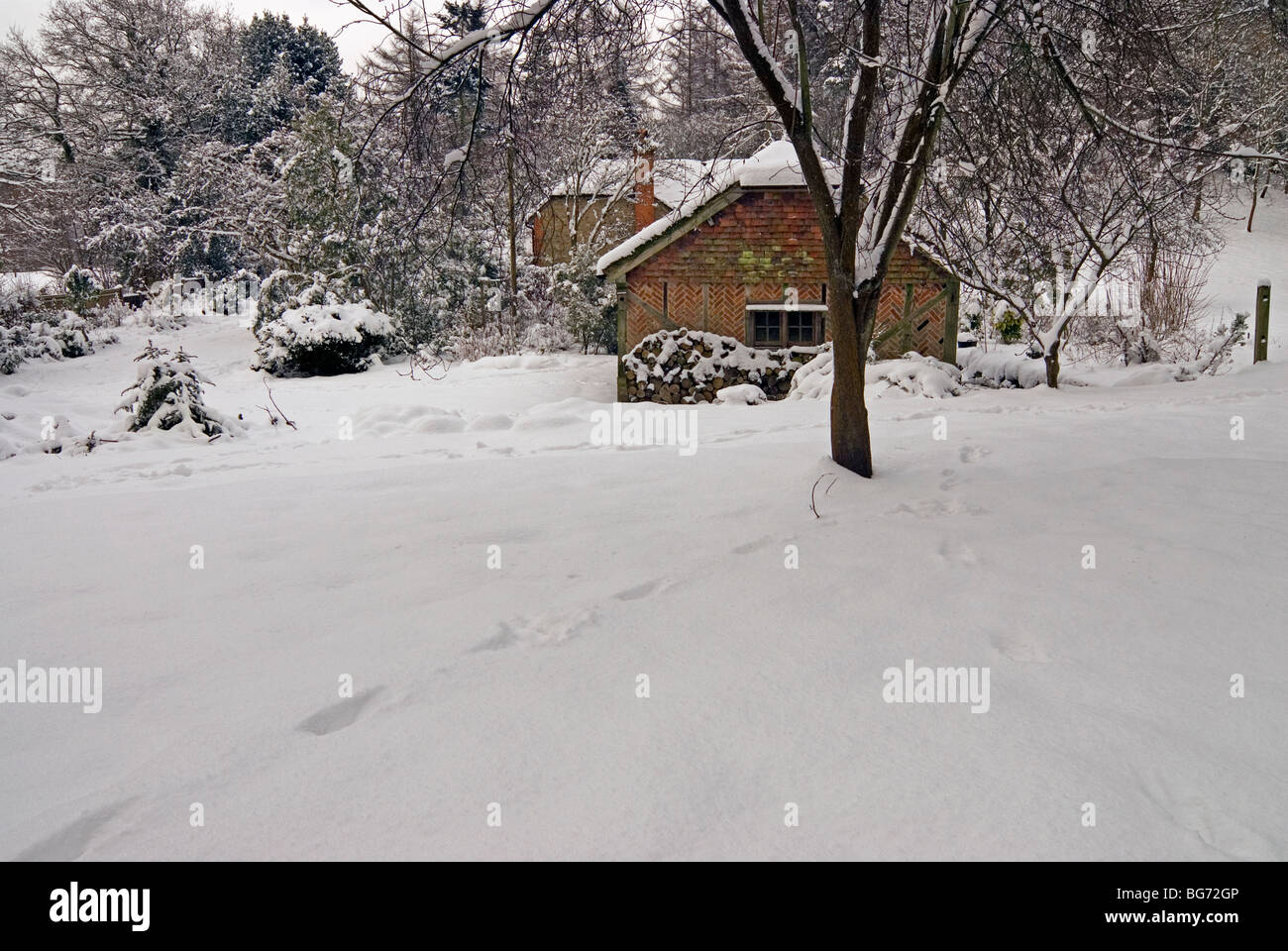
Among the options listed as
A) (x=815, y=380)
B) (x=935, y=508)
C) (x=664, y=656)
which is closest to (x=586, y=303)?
(x=815, y=380)

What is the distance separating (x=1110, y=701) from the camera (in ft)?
9.07

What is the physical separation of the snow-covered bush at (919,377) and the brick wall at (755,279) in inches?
83.7

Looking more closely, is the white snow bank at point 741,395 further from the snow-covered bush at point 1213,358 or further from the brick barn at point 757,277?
the snow-covered bush at point 1213,358

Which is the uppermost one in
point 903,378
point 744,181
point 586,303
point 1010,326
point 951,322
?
point 744,181

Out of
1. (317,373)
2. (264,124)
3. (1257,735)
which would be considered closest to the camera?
(1257,735)

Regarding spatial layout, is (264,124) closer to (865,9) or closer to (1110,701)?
(865,9)

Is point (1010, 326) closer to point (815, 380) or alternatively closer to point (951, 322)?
point (951, 322)

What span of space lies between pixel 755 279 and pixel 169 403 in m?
10.2

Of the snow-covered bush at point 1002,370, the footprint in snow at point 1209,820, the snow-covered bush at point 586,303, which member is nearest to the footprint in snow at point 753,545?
the footprint in snow at point 1209,820

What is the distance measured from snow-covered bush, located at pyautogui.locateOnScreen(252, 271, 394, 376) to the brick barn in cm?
587

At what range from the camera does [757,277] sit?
50.6 ft

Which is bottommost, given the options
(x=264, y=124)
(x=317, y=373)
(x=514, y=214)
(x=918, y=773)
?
(x=918, y=773)
